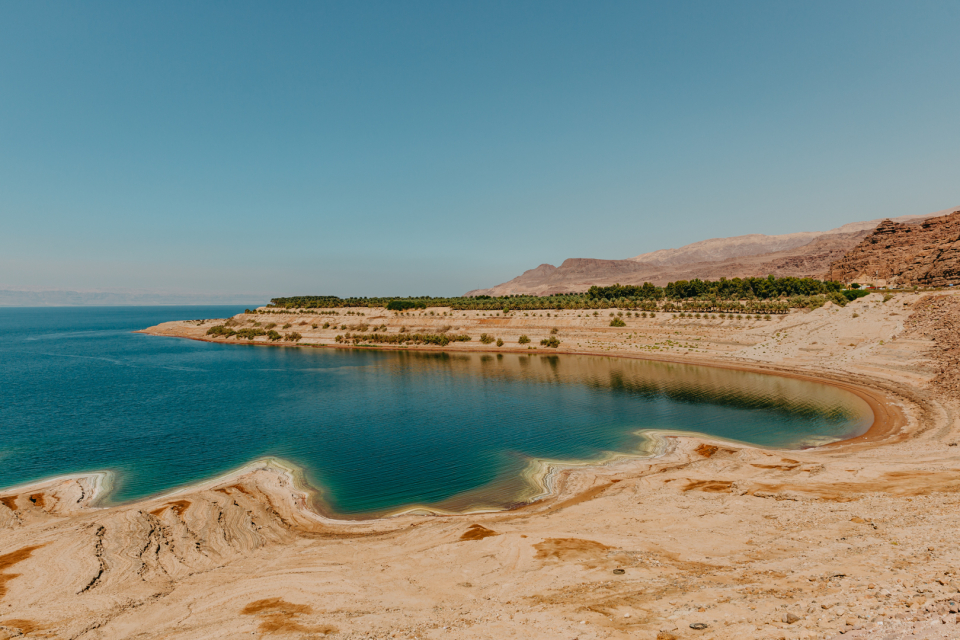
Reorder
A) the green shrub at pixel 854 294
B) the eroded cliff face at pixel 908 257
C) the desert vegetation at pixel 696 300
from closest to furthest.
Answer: the green shrub at pixel 854 294 → the desert vegetation at pixel 696 300 → the eroded cliff face at pixel 908 257

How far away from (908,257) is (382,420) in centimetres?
12856

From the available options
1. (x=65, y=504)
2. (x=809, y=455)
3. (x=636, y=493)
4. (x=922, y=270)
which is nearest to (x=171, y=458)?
(x=65, y=504)

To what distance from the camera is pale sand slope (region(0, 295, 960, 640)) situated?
10.5m

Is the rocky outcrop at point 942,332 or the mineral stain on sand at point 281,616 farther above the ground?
the rocky outcrop at point 942,332

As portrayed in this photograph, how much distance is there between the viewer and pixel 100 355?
85.2m

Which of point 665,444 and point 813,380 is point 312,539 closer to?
point 665,444

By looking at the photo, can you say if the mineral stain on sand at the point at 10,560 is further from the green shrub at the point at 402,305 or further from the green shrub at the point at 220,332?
the green shrub at the point at 220,332

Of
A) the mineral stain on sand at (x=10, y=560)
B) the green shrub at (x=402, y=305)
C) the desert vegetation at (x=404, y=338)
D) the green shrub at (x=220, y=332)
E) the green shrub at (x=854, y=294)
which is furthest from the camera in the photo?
the green shrub at (x=220, y=332)

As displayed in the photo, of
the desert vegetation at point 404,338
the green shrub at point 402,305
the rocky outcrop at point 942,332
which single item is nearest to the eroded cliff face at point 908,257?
the rocky outcrop at point 942,332

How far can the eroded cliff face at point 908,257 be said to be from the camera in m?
A: 81.8

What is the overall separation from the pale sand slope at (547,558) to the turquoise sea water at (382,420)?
355cm

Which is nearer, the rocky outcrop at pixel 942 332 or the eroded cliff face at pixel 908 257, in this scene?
the rocky outcrop at pixel 942 332

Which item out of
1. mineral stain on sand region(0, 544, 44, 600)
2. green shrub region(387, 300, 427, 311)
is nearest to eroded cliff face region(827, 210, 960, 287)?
green shrub region(387, 300, 427, 311)

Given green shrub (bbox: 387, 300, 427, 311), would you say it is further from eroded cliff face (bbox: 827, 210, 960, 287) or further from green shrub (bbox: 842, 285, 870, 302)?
eroded cliff face (bbox: 827, 210, 960, 287)
